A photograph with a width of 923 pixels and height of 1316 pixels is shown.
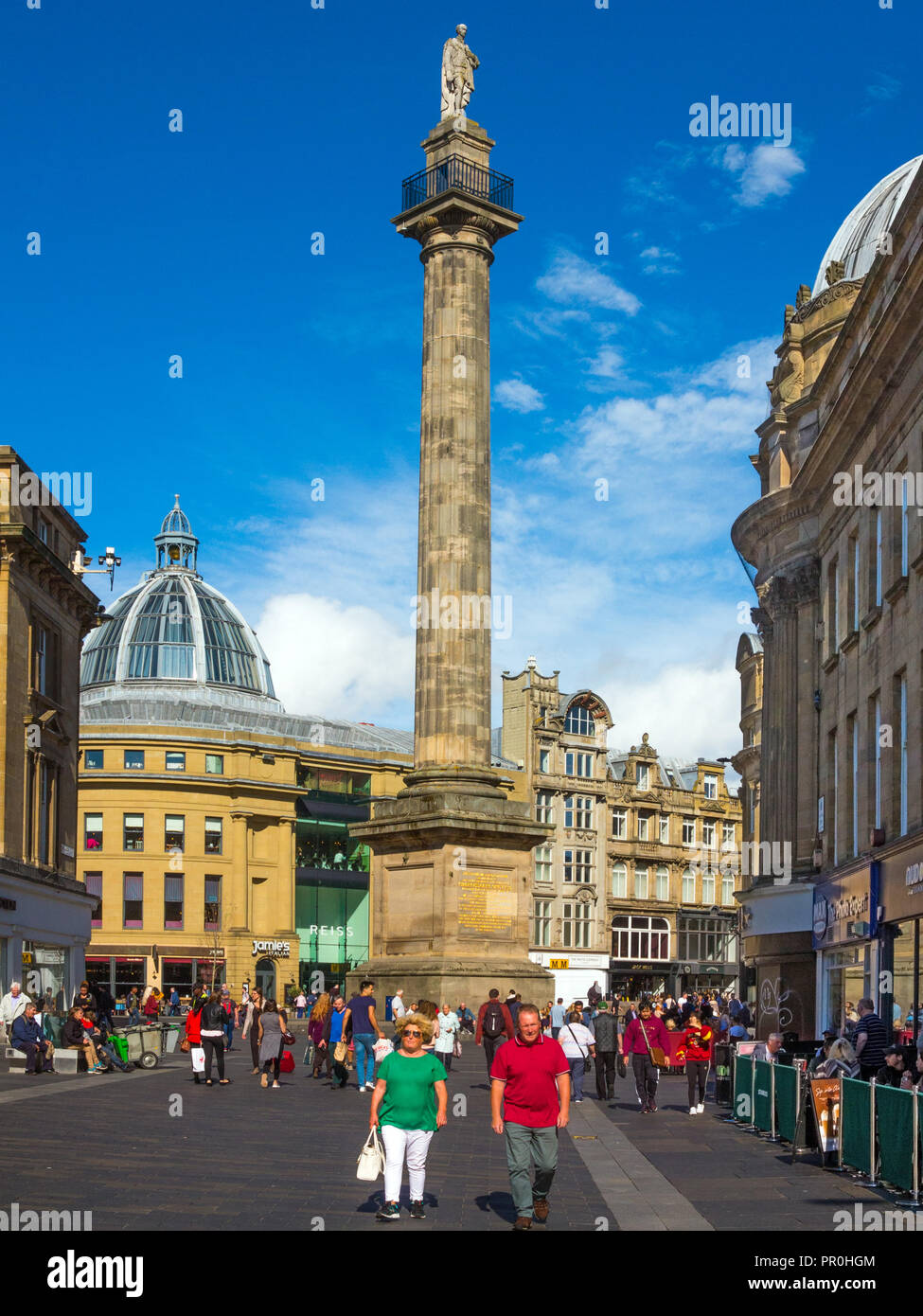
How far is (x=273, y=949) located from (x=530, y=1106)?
76.2 m

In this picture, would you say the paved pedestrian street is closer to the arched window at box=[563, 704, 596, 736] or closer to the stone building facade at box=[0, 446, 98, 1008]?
the stone building facade at box=[0, 446, 98, 1008]

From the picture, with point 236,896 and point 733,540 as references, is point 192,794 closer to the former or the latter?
point 236,896

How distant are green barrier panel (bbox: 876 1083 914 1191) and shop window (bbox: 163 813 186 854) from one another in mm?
74219

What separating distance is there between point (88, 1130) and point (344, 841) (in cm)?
7777

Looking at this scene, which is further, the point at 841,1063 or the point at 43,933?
the point at 43,933

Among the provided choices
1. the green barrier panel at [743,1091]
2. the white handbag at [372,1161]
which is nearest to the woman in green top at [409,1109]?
the white handbag at [372,1161]

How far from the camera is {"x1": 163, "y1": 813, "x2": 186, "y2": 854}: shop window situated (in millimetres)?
86875

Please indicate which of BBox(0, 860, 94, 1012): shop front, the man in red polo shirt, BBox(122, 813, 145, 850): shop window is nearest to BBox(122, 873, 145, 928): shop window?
BBox(122, 813, 145, 850): shop window

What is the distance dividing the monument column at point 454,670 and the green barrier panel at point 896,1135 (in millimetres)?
21371

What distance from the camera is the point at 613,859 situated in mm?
99562

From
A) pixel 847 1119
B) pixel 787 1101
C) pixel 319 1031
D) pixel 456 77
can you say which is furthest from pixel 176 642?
pixel 847 1119

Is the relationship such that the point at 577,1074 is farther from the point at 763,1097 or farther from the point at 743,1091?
the point at 763,1097

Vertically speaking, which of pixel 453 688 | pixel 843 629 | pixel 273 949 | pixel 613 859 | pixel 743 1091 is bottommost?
pixel 273 949

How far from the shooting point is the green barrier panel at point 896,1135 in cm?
1416
